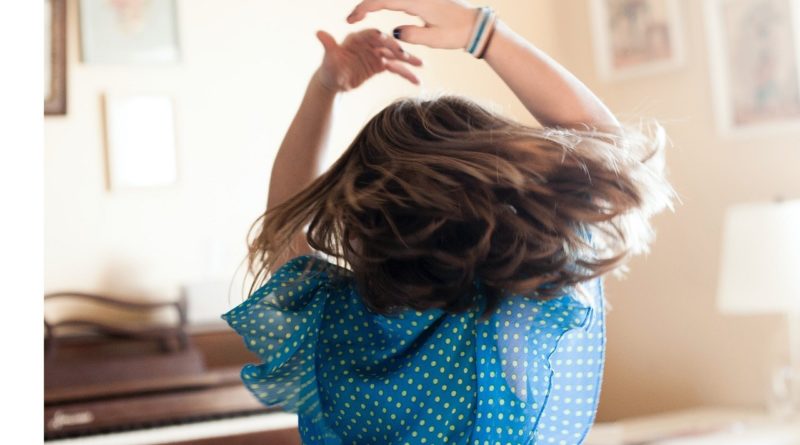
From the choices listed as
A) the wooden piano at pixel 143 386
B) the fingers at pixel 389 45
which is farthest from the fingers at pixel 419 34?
the wooden piano at pixel 143 386

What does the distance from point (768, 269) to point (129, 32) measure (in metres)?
1.94

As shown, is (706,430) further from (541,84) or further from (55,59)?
(55,59)

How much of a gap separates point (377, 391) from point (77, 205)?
216 cm

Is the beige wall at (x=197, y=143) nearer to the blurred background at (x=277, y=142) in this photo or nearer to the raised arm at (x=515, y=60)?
the blurred background at (x=277, y=142)

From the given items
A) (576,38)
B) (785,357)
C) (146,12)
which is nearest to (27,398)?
(785,357)

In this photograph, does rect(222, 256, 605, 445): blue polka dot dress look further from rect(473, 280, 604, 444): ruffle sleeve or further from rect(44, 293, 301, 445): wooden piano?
rect(44, 293, 301, 445): wooden piano

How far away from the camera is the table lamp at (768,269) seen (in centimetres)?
233

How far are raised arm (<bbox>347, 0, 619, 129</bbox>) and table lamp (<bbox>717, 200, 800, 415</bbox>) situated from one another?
168 cm

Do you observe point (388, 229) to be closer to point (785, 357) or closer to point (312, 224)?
point (312, 224)

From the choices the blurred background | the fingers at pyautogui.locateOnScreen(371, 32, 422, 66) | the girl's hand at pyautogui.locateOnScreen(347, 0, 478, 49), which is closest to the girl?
the girl's hand at pyautogui.locateOnScreen(347, 0, 478, 49)

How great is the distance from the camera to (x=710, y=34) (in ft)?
8.97

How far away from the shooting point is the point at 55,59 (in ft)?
8.82

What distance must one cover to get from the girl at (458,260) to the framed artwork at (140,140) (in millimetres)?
Answer: 2056

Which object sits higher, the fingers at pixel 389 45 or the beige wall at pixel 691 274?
the fingers at pixel 389 45
